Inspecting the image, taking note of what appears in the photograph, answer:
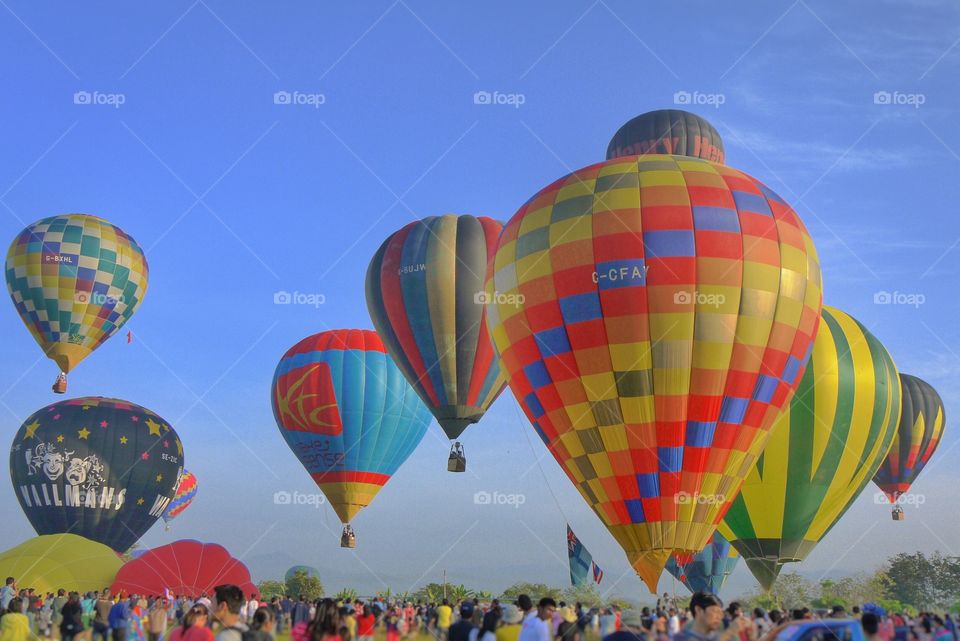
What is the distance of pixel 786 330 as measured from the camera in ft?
71.5

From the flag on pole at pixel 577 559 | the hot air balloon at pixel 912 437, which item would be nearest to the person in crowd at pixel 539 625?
the flag on pole at pixel 577 559

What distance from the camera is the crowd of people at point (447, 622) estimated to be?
24.4 feet

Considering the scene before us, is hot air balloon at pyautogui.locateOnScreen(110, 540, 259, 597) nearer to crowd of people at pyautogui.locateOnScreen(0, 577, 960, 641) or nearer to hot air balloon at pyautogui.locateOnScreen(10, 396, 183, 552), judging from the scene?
crowd of people at pyautogui.locateOnScreen(0, 577, 960, 641)

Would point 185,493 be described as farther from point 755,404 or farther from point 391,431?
point 755,404

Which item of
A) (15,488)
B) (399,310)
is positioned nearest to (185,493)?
(15,488)

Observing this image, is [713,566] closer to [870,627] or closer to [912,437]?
[912,437]

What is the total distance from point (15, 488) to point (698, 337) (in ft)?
101

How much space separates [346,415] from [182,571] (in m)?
10.0

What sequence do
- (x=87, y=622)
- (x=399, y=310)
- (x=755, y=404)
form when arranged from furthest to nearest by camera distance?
(x=399, y=310) < (x=755, y=404) < (x=87, y=622)

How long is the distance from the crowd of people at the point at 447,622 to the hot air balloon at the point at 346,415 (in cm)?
1217

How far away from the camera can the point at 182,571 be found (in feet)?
99.8

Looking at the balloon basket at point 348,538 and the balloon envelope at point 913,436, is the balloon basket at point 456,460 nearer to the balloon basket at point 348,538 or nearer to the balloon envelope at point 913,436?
the balloon basket at point 348,538

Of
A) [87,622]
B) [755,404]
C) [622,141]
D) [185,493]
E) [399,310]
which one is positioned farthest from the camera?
[185,493]

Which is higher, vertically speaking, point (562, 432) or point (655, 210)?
point (655, 210)
